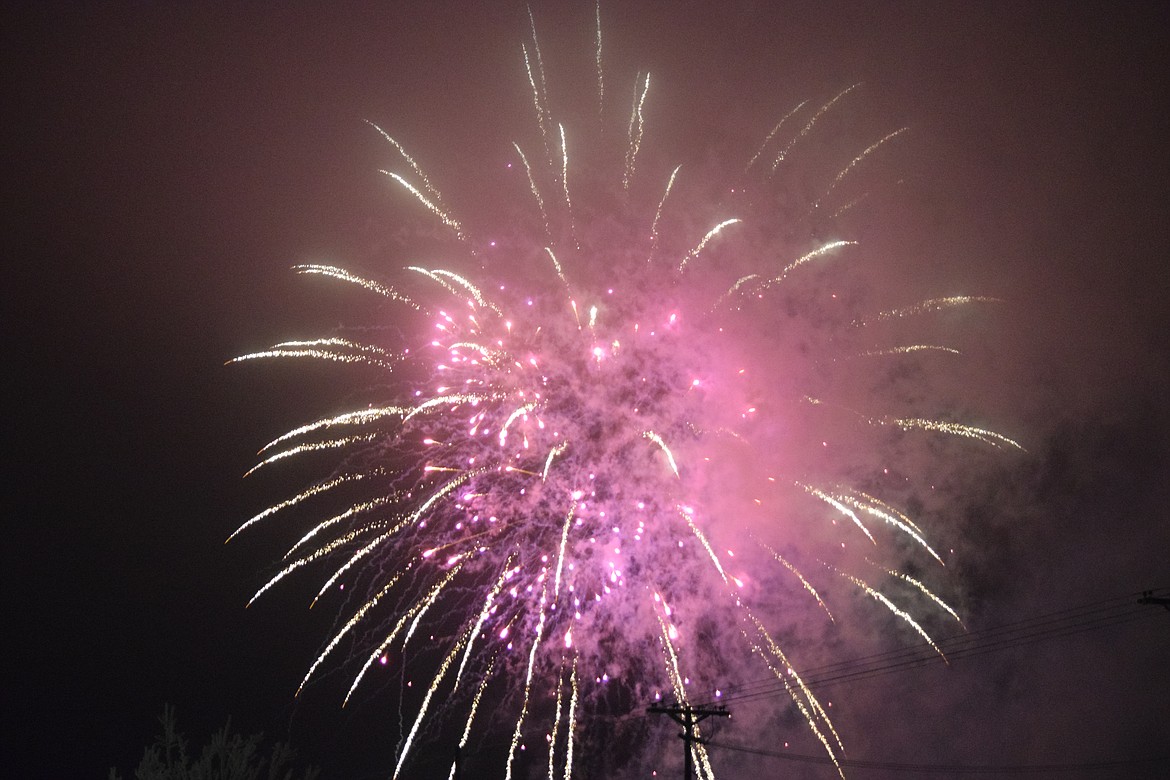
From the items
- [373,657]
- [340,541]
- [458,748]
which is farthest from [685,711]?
[340,541]

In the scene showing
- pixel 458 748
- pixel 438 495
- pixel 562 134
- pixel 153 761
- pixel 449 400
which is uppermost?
pixel 562 134

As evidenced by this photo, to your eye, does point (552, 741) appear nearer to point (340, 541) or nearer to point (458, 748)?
point (458, 748)

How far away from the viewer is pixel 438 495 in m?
17.0

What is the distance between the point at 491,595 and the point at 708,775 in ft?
28.8

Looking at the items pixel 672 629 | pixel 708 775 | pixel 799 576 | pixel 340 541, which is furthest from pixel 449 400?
pixel 708 775

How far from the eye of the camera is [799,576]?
1800 cm

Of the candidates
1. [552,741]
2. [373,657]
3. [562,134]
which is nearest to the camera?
[373,657]

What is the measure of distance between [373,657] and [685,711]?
731cm

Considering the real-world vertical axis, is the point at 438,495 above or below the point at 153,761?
above

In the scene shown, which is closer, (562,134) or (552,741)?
(552,741)

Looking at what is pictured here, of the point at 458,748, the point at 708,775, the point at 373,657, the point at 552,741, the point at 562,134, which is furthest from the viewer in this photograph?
the point at 708,775

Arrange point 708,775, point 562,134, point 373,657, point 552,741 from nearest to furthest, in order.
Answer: point 373,657 → point 552,741 → point 562,134 → point 708,775

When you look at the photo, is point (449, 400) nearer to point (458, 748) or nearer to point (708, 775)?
point (458, 748)

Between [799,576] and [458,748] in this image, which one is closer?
[799,576]
